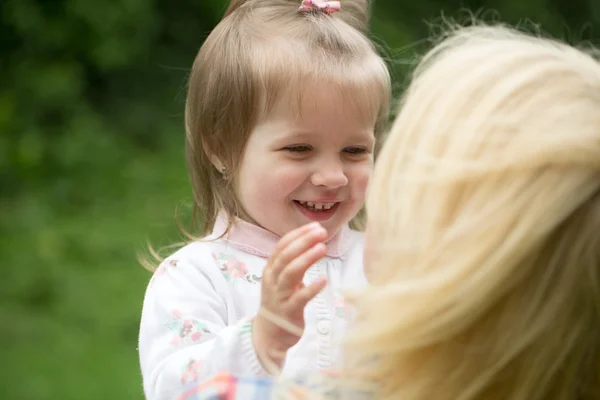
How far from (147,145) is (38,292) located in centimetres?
177

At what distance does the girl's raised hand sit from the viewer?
132 centimetres

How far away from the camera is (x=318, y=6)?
2043 mm

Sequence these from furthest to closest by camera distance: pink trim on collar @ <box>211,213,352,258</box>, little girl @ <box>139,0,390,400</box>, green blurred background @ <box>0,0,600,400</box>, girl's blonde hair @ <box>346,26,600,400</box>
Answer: green blurred background @ <box>0,0,600,400</box>
pink trim on collar @ <box>211,213,352,258</box>
little girl @ <box>139,0,390,400</box>
girl's blonde hair @ <box>346,26,600,400</box>

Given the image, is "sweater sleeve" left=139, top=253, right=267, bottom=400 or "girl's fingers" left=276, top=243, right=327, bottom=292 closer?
"girl's fingers" left=276, top=243, right=327, bottom=292

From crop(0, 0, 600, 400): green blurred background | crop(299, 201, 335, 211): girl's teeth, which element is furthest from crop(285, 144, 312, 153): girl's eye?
crop(0, 0, 600, 400): green blurred background

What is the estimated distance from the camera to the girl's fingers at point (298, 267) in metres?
1.31

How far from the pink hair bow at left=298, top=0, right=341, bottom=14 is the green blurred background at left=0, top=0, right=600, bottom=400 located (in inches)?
67.8

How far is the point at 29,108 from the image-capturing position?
6.00 m

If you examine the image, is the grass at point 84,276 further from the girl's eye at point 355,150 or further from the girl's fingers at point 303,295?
the girl's fingers at point 303,295

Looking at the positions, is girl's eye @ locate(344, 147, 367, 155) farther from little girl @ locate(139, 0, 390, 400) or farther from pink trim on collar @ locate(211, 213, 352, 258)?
pink trim on collar @ locate(211, 213, 352, 258)

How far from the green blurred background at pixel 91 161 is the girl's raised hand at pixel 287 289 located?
7.85 ft

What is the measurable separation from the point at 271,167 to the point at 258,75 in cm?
19

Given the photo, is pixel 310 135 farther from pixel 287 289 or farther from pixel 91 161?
pixel 91 161

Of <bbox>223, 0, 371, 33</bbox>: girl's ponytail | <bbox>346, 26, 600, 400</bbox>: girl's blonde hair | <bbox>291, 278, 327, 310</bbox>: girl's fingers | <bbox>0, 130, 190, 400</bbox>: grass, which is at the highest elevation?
<bbox>346, 26, 600, 400</bbox>: girl's blonde hair
